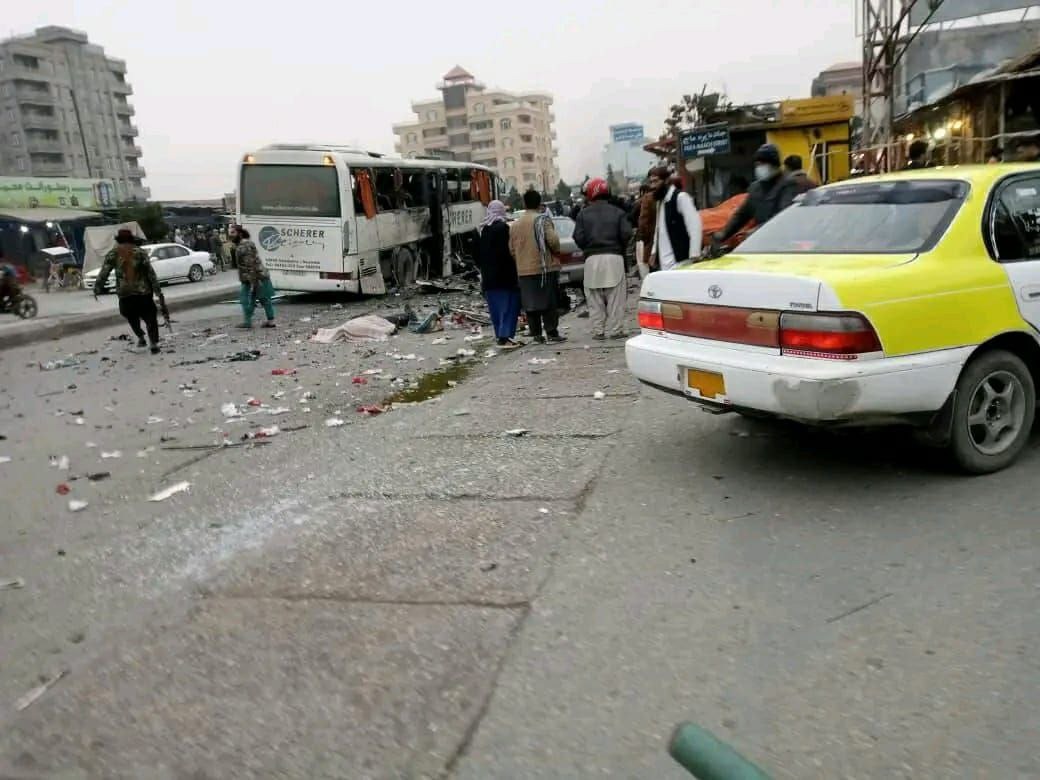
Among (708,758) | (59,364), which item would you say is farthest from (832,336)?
(59,364)

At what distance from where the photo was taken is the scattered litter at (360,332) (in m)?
12.4

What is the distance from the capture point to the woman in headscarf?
398 inches

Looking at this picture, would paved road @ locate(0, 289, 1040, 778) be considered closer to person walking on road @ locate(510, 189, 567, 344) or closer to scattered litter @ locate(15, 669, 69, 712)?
scattered litter @ locate(15, 669, 69, 712)

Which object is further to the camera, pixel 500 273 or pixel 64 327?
pixel 64 327

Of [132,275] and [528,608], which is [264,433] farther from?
[132,275]

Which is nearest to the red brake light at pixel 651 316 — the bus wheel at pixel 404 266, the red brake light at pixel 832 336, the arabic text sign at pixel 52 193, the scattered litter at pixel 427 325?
the red brake light at pixel 832 336

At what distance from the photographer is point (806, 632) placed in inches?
120

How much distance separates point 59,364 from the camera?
1188 centimetres

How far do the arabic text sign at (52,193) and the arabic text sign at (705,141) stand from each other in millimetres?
38202

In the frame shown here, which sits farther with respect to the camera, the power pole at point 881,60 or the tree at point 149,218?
the tree at point 149,218

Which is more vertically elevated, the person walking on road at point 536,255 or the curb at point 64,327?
the person walking on road at point 536,255

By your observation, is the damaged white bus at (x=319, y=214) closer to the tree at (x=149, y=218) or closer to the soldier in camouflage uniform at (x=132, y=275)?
the soldier in camouflage uniform at (x=132, y=275)

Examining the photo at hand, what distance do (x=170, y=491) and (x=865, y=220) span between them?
14.9ft

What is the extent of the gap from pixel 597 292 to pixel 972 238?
556 centimetres
